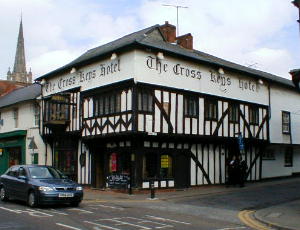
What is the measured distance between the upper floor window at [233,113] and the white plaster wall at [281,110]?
4.11m

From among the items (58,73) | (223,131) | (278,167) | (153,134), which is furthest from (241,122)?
(58,73)

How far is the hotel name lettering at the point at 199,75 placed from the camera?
69.2 feet

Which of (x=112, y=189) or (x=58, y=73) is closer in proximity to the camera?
(x=112, y=189)

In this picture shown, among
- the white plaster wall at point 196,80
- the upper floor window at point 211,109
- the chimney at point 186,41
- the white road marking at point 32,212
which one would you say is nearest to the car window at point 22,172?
the white road marking at point 32,212

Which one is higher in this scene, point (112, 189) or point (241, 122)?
point (241, 122)

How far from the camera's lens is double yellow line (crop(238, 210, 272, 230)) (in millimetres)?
11163

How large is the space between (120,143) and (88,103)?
3.32 meters

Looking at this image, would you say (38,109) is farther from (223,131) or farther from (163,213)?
(163,213)

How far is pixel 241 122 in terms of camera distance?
26.0 metres

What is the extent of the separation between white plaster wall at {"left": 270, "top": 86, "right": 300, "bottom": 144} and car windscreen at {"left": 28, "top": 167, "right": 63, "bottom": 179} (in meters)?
17.2

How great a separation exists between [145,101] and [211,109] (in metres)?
5.08

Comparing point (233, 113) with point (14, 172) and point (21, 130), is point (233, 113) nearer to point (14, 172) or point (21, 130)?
point (14, 172)

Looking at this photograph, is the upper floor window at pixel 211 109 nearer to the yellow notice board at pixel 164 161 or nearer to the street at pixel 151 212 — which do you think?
the yellow notice board at pixel 164 161

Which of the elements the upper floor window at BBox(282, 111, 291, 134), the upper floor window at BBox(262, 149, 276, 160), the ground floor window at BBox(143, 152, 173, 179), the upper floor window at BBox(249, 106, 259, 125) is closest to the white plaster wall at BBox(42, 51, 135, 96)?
the ground floor window at BBox(143, 152, 173, 179)
